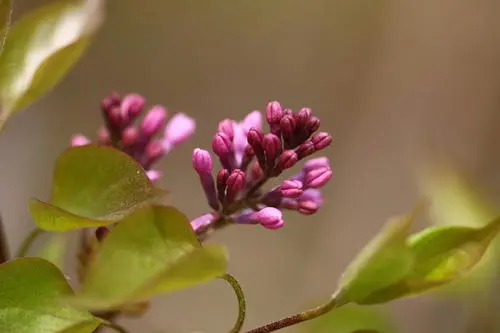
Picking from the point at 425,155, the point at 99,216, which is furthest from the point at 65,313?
the point at 425,155

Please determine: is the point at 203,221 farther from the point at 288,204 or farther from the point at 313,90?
the point at 313,90

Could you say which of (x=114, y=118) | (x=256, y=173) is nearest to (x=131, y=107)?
(x=114, y=118)

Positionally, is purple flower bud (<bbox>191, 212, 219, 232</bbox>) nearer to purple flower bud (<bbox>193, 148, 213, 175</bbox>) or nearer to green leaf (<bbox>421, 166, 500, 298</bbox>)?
purple flower bud (<bbox>193, 148, 213, 175</bbox>)

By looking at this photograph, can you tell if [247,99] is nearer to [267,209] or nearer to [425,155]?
[425,155]

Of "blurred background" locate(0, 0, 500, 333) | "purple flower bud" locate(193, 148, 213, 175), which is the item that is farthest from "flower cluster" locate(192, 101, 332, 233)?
"blurred background" locate(0, 0, 500, 333)

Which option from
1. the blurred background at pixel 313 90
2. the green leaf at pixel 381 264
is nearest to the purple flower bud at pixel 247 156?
the green leaf at pixel 381 264
